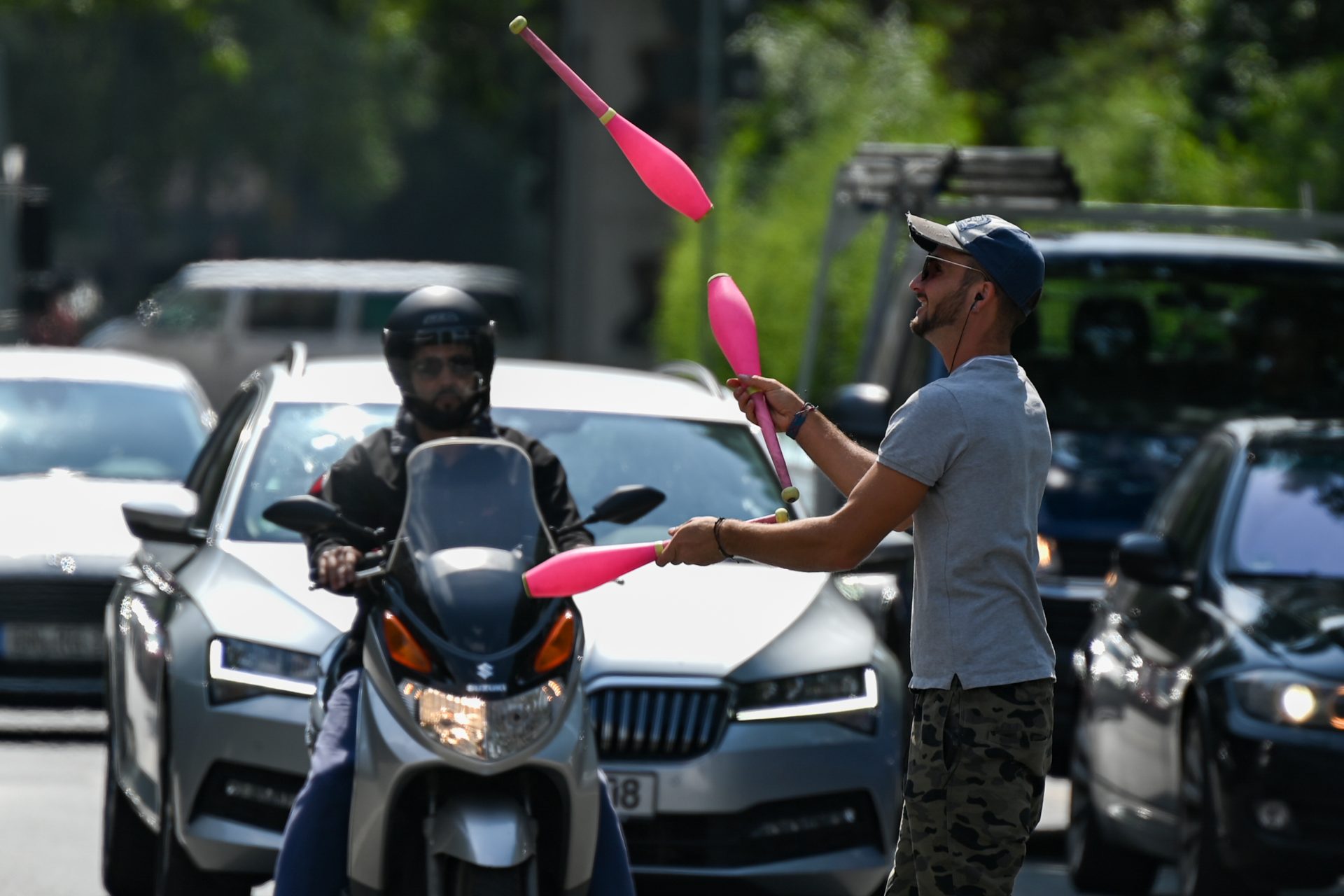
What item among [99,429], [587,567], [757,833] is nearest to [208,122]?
[99,429]

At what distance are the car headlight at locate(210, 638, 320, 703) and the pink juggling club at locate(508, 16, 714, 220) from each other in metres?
1.94

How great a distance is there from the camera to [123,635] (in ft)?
24.6

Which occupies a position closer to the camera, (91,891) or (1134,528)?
(91,891)

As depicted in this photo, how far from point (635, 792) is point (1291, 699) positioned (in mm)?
1886

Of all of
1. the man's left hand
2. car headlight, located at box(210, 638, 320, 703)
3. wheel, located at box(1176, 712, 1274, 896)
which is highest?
the man's left hand

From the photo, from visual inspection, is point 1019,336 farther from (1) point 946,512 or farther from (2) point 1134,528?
(1) point 946,512

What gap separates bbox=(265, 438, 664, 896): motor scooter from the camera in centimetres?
492

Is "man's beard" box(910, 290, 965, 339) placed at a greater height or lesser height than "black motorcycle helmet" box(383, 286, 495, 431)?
greater

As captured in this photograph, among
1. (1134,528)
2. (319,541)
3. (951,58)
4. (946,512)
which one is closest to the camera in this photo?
(946,512)

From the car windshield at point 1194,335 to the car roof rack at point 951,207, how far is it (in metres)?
0.26

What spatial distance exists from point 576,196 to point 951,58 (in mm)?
10599

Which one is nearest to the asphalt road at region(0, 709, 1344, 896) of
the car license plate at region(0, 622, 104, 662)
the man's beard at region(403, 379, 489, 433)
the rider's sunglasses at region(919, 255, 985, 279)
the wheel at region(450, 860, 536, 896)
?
the car license plate at region(0, 622, 104, 662)

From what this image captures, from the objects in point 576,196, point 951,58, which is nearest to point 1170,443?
point 951,58

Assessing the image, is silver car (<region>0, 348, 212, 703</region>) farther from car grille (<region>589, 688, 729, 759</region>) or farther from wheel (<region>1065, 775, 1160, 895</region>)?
car grille (<region>589, 688, 729, 759</region>)
